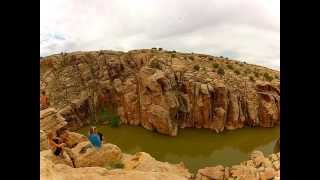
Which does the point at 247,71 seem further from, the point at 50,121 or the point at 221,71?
the point at 50,121

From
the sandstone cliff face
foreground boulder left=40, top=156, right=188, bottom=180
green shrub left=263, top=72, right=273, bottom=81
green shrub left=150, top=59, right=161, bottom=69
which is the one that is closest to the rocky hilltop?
green shrub left=150, top=59, right=161, bottom=69

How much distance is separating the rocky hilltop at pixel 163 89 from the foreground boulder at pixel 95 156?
1389 cm

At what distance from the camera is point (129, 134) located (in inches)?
1188

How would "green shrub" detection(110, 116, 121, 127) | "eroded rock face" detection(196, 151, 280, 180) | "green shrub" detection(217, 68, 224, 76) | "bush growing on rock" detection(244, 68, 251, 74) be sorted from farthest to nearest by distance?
"bush growing on rock" detection(244, 68, 251, 74)
"green shrub" detection(217, 68, 224, 76)
"green shrub" detection(110, 116, 121, 127)
"eroded rock face" detection(196, 151, 280, 180)

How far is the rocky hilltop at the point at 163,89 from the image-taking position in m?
29.7

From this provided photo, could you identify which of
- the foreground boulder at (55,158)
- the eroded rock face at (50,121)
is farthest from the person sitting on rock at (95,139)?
the eroded rock face at (50,121)

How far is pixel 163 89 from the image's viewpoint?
1136 inches

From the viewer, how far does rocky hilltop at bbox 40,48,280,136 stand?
29703mm

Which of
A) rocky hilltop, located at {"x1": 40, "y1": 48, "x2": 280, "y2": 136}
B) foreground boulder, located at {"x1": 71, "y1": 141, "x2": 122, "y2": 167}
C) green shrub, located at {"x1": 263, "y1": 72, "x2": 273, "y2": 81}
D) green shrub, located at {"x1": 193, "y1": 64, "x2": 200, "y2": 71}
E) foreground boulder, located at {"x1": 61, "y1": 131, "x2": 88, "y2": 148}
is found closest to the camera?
foreground boulder, located at {"x1": 71, "y1": 141, "x2": 122, "y2": 167}

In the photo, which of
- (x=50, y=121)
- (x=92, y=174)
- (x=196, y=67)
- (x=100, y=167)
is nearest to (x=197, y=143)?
(x=196, y=67)

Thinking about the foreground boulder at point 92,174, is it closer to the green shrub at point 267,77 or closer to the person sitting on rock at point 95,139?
the person sitting on rock at point 95,139

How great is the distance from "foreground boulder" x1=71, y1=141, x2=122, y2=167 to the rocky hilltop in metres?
13.9

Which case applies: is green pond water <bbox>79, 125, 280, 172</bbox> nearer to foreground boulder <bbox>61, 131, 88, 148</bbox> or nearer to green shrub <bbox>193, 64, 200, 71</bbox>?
green shrub <bbox>193, 64, 200, 71</bbox>
